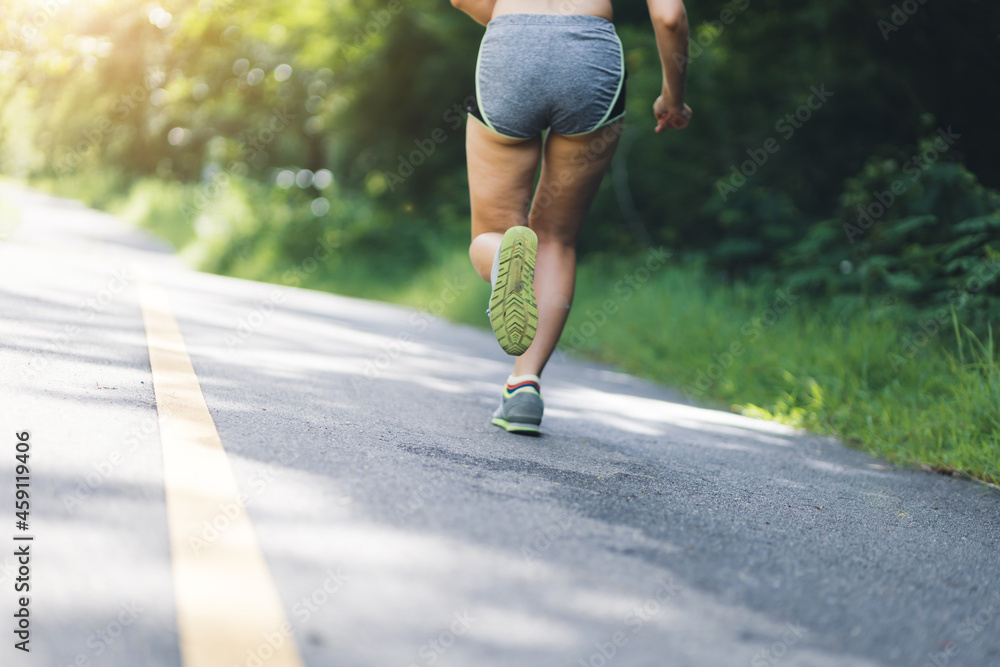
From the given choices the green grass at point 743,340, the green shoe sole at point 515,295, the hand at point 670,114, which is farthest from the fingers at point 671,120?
the green grass at point 743,340

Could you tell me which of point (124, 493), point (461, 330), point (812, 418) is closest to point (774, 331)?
point (812, 418)

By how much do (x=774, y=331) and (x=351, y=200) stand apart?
10837 mm

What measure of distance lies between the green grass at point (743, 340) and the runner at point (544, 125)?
6.10 ft

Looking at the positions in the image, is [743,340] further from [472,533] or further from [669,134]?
[669,134]

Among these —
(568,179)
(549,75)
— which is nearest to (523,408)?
(568,179)

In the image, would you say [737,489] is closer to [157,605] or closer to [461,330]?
[157,605]

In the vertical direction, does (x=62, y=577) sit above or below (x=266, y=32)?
above

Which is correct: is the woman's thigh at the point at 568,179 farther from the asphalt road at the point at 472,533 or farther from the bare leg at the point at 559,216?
the asphalt road at the point at 472,533

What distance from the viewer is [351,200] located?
16422 mm

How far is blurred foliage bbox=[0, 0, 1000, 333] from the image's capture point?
7031mm

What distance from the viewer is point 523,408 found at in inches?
138

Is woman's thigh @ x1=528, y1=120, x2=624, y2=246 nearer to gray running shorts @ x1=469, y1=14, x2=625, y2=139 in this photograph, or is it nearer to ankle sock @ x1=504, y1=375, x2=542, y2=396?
gray running shorts @ x1=469, y1=14, x2=625, y2=139

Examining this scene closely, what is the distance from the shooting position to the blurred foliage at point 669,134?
703 centimetres

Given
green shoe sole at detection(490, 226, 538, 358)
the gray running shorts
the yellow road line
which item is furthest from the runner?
the yellow road line
